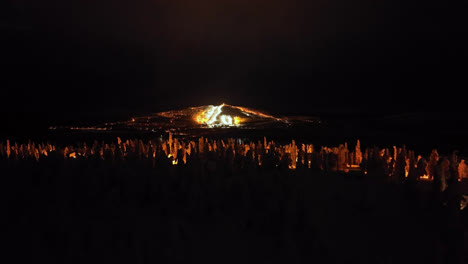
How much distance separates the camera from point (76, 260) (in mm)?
3129

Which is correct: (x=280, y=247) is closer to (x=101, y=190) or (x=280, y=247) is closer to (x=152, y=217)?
(x=152, y=217)

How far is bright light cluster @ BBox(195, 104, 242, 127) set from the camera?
9.66 meters

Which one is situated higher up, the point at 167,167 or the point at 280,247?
the point at 167,167

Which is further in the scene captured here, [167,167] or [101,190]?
[167,167]

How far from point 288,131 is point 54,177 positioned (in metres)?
5.48

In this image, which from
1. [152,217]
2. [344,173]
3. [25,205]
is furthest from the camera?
[344,173]

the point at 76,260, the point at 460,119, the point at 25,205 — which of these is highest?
the point at 460,119

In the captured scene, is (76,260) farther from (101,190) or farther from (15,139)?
(15,139)

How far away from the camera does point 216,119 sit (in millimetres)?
10094

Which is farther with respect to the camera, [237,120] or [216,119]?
[216,119]

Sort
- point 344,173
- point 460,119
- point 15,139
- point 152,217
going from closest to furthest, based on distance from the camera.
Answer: point 152,217 < point 344,173 < point 460,119 < point 15,139

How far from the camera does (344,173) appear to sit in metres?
A: 4.54

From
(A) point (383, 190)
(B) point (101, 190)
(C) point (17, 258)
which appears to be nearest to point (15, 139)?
(B) point (101, 190)

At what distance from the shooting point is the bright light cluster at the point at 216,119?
9656 mm
